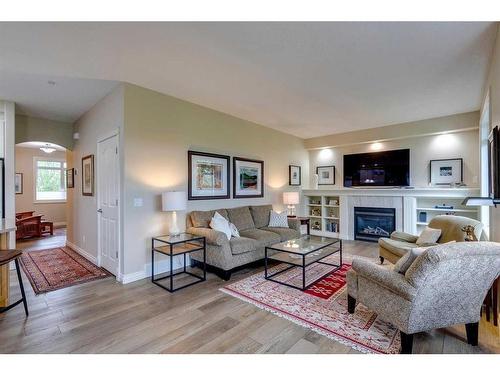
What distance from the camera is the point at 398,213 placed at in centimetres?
534

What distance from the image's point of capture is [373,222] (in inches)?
226

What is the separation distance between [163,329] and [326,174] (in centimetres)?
563

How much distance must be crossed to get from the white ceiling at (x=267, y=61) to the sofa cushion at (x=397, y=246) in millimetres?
2187

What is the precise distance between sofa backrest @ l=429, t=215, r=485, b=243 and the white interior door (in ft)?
14.6

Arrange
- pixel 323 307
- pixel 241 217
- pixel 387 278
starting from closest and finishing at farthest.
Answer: pixel 387 278 → pixel 323 307 → pixel 241 217

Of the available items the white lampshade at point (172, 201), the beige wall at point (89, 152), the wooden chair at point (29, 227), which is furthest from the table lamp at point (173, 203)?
the wooden chair at point (29, 227)

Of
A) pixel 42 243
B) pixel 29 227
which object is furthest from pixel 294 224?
pixel 29 227

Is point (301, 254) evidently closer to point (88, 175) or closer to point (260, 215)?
point (260, 215)

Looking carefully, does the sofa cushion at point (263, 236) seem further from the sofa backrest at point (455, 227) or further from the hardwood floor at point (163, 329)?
the sofa backrest at point (455, 227)

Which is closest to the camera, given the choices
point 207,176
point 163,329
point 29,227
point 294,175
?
point 163,329

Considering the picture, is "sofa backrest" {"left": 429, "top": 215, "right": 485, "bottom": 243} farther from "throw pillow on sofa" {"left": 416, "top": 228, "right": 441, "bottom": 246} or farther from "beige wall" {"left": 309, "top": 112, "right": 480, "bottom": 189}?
"beige wall" {"left": 309, "top": 112, "right": 480, "bottom": 189}

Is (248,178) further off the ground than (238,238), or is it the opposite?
(248,178)

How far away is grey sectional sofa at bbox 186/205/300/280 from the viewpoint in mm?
3413

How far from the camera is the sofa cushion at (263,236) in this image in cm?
395
